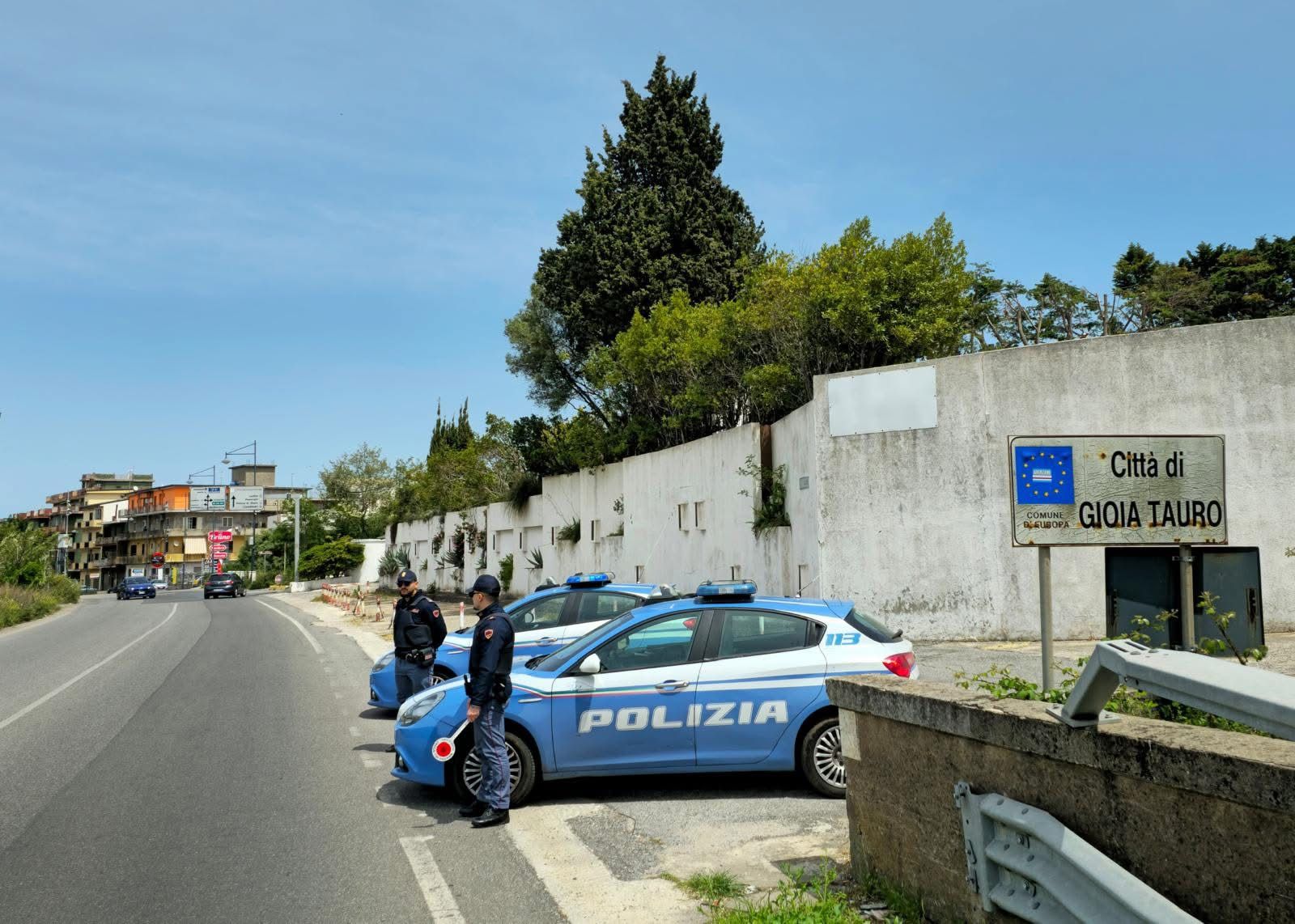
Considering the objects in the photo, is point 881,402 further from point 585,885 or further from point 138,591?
point 138,591

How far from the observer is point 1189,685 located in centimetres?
303

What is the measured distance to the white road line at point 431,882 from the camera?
17.7ft

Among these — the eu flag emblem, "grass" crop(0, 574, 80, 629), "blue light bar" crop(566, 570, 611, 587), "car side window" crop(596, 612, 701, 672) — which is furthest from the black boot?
"grass" crop(0, 574, 80, 629)

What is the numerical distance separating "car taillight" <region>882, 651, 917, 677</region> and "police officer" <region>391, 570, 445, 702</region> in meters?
4.42

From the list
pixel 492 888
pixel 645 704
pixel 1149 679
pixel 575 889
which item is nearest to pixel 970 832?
pixel 1149 679

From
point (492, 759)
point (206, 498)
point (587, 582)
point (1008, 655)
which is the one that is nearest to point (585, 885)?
point (492, 759)

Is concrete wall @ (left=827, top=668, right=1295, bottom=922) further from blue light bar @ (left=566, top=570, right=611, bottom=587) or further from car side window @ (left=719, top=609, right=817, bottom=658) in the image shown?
blue light bar @ (left=566, top=570, right=611, bottom=587)

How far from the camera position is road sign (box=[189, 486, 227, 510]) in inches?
4781

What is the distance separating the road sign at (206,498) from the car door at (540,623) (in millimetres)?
119211

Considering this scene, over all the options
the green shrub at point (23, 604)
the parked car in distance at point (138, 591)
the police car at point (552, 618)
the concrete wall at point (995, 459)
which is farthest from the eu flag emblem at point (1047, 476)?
the parked car in distance at point (138, 591)

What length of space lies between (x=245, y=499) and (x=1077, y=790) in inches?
5080

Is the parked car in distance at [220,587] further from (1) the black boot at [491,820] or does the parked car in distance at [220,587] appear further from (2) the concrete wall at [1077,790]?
(2) the concrete wall at [1077,790]

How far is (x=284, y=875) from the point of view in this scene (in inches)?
239

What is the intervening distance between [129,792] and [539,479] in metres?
27.1
